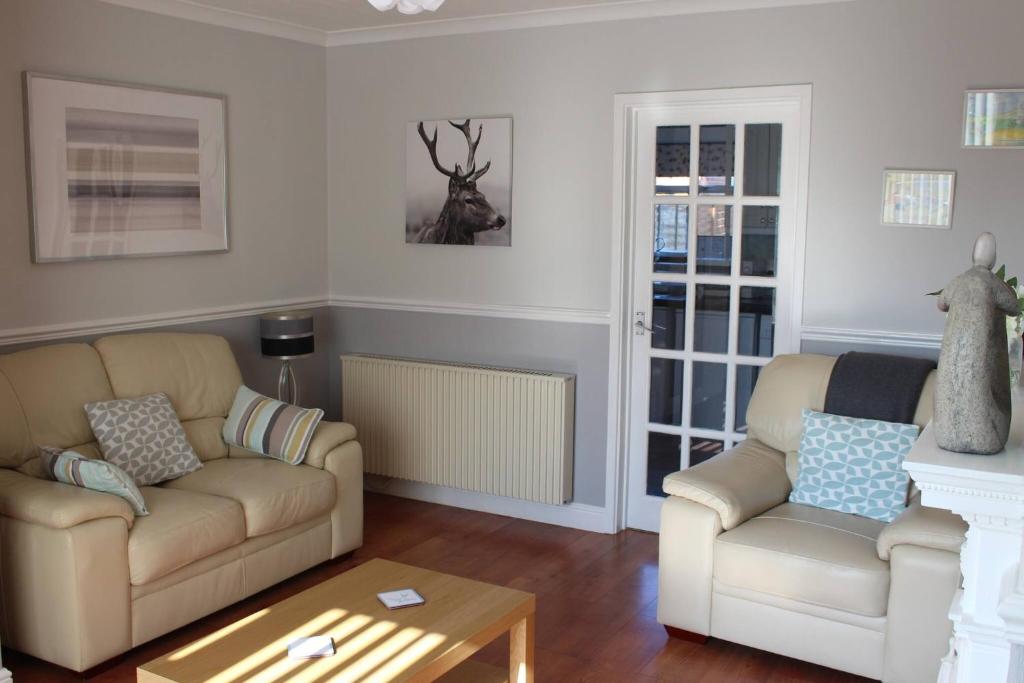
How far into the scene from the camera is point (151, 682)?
2527mm

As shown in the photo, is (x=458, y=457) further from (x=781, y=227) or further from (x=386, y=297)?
(x=781, y=227)

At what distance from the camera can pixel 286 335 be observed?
4820 millimetres

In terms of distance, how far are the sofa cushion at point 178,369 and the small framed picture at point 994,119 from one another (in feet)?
10.7

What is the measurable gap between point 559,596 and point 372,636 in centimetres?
147

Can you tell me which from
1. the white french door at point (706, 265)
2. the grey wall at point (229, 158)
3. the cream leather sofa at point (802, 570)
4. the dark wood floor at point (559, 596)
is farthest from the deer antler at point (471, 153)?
the cream leather sofa at point (802, 570)

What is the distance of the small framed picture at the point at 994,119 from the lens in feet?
12.4

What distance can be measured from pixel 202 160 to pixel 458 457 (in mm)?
1915

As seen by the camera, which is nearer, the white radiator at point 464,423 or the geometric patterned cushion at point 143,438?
the geometric patterned cushion at point 143,438

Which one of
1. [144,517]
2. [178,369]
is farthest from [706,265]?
[144,517]

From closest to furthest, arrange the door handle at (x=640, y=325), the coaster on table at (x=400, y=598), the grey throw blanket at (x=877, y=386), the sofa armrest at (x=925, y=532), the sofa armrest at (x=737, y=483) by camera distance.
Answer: the coaster on table at (x=400, y=598), the sofa armrest at (x=925, y=532), the sofa armrest at (x=737, y=483), the grey throw blanket at (x=877, y=386), the door handle at (x=640, y=325)

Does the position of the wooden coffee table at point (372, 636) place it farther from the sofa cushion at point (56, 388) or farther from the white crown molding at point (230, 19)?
the white crown molding at point (230, 19)

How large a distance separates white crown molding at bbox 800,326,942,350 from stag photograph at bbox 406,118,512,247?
1554 mm

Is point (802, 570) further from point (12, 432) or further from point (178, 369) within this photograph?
point (12, 432)

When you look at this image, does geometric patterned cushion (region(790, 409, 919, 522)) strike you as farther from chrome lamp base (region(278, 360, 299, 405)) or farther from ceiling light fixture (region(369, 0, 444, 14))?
chrome lamp base (region(278, 360, 299, 405))
